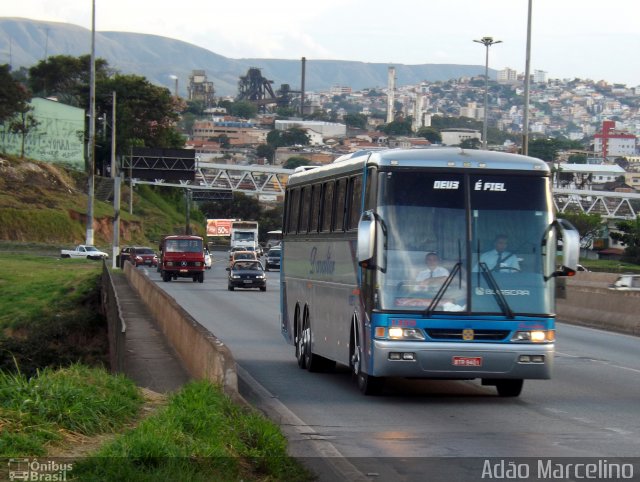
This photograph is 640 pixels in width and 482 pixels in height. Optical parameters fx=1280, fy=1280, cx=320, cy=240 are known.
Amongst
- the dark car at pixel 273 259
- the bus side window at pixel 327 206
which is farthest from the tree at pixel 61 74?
the bus side window at pixel 327 206

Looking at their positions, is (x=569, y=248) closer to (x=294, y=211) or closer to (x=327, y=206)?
(x=327, y=206)

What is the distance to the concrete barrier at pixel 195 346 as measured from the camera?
1365 cm

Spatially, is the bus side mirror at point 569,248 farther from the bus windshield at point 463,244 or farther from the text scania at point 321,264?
the text scania at point 321,264

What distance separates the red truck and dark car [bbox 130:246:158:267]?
18.4 m

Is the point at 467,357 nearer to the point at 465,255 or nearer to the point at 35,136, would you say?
the point at 465,255

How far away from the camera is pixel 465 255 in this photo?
15172mm

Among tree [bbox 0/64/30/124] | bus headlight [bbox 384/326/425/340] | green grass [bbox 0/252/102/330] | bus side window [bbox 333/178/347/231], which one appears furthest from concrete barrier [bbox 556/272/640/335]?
tree [bbox 0/64/30/124]

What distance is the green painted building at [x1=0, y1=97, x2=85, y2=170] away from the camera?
332 feet

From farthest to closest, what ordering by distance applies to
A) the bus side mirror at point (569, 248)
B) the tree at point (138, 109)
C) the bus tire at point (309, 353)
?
1. the tree at point (138, 109)
2. the bus tire at point (309, 353)
3. the bus side mirror at point (569, 248)

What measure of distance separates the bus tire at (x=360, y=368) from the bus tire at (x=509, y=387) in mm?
1601

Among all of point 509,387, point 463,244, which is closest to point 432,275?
point 463,244

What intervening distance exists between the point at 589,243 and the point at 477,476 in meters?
117

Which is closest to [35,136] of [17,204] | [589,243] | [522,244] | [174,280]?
[17,204]

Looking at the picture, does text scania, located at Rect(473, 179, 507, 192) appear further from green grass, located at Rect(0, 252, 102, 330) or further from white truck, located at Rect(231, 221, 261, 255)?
white truck, located at Rect(231, 221, 261, 255)
